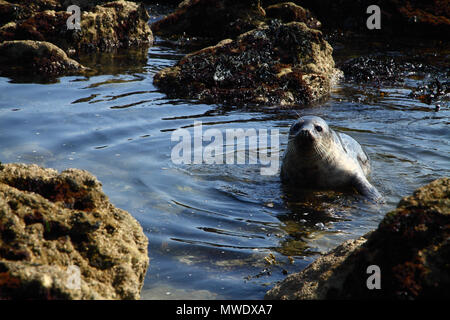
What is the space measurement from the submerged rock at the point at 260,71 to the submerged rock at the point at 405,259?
7.83 meters

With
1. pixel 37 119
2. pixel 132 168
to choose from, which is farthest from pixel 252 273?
pixel 37 119

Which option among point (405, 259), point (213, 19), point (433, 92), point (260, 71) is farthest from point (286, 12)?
point (405, 259)

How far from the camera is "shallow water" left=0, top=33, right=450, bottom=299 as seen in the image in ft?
15.7

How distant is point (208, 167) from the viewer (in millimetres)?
7637

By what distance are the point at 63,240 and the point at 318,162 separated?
4444 millimetres

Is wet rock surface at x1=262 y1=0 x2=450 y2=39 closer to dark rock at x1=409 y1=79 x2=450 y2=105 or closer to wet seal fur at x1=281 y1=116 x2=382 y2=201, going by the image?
dark rock at x1=409 y1=79 x2=450 y2=105

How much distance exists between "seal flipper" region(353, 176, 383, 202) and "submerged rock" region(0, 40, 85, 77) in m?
8.15

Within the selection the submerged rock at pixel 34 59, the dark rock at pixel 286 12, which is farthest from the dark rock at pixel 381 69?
the submerged rock at pixel 34 59

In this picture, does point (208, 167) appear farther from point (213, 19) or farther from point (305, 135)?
point (213, 19)

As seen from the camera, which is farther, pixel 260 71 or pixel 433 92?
pixel 433 92

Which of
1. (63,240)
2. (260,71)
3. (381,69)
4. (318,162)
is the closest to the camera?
(63,240)

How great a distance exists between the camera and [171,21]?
758 inches

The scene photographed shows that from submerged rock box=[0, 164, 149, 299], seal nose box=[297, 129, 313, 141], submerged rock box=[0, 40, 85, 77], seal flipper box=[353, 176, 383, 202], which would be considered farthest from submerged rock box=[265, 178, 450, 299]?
submerged rock box=[0, 40, 85, 77]
